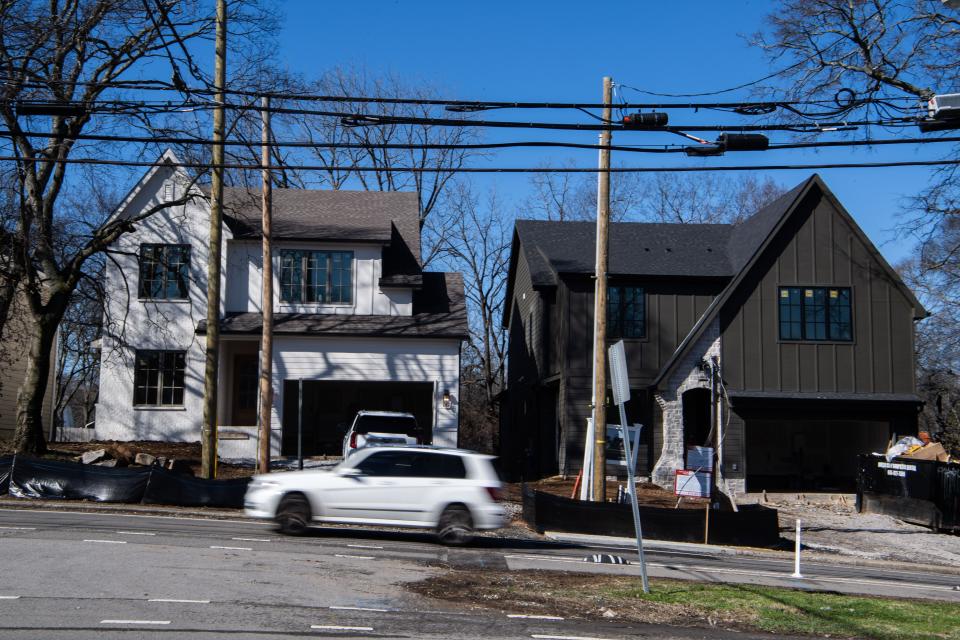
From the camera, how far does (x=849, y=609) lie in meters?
11.2

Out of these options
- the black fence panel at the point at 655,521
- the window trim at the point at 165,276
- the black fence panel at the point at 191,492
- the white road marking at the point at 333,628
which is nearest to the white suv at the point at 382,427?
the black fence panel at the point at 191,492

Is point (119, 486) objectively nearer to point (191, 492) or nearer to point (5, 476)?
point (191, 492)

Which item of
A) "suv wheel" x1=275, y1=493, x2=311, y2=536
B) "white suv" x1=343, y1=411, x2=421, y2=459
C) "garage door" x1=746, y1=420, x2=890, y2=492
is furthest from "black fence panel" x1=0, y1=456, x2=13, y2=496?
"garage door" x1=746, y1=420, x2=890, y2=492

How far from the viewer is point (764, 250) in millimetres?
27906

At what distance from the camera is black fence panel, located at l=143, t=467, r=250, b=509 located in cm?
1952

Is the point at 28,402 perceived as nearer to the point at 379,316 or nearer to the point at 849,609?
the point at 379,316

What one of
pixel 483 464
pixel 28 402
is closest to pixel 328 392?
pixel 28 402

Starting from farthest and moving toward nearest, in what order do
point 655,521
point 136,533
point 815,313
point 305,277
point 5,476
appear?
point 305,277, point 815,313, point 5,476, point 655,521, point 136,533

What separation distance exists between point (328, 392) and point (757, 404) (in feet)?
50.0

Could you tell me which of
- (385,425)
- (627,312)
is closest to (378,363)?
(385,425)

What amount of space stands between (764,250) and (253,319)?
15321mm

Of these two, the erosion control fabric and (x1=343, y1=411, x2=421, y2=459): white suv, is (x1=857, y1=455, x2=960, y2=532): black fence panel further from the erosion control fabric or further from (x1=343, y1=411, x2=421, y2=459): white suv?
the erosion control fabric

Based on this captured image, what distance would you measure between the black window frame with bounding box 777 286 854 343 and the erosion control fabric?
1648cm

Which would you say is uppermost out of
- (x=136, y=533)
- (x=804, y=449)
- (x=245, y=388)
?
(x=245, y=388)
